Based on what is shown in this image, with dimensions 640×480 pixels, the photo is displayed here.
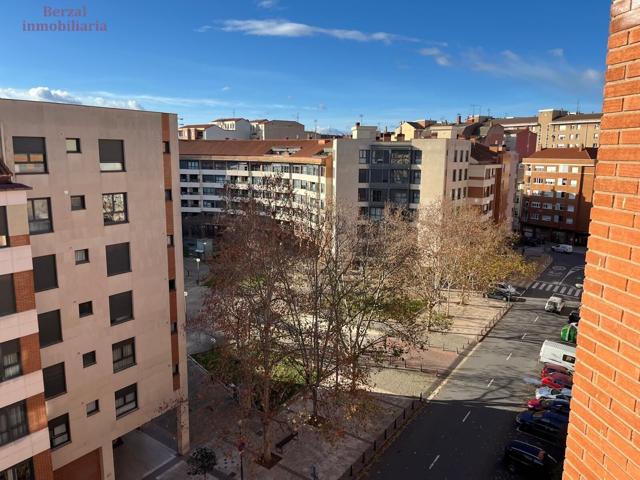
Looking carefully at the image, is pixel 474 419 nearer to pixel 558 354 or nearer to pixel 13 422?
pixel 558 354

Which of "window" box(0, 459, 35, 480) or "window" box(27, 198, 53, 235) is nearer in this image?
"window" box(0, 459, 35, 480)

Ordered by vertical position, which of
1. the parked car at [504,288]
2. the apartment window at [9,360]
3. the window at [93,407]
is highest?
the apartment window at [9,360]

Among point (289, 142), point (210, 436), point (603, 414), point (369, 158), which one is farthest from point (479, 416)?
point (289, 142)

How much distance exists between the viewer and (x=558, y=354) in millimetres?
35906

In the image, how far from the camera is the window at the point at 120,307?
2175cm

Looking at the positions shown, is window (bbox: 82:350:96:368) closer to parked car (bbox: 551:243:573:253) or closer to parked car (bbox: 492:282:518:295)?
parked car (bbox: 492:282:518:295)

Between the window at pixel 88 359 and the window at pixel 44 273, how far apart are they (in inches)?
143

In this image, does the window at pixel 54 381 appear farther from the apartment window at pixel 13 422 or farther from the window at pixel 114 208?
the window at pixel 114 208

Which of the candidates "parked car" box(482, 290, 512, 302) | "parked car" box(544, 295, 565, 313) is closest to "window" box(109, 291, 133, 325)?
"parked car" box(482, 290, 512, 302)

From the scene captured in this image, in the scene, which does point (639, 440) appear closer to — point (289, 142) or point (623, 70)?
point (623, 70)

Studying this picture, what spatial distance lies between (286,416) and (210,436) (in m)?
4.74

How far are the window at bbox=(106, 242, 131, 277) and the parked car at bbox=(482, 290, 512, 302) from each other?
40376mm

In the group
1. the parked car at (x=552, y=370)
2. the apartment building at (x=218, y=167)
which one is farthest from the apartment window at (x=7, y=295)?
the apartment building at (x=218, y=167)

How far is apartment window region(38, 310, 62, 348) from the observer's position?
19.2m
